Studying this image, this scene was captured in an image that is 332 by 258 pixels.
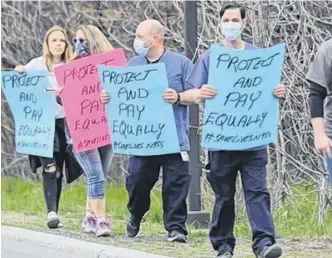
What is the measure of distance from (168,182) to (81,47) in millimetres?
1537

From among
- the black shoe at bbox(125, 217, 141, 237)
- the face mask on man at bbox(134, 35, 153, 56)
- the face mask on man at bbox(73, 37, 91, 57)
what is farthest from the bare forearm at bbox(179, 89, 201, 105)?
the face mask on man at bbox(73, 37, 91, 57)

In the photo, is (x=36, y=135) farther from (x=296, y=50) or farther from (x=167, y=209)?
(x=296, y=50)

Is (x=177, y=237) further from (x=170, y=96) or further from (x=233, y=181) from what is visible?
(x=233, y=181)

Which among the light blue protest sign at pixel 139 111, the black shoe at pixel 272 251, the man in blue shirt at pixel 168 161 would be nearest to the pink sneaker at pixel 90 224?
the man in blue shirt at pixel 168 161

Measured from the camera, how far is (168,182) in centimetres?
843

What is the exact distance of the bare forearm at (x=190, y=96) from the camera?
738 cm

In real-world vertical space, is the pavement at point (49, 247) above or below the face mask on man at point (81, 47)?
below

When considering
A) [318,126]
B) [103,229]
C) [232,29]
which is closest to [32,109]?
[103,229]

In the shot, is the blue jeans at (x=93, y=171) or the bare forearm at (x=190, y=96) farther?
the blue jeans at (x=93, y=171)

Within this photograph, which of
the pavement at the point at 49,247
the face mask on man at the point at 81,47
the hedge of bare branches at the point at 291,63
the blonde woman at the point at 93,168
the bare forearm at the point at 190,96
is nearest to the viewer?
the bare forearm at the point at 190,96

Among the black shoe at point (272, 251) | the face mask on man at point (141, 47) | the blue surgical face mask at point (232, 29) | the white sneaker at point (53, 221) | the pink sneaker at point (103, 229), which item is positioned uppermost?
the blue surgical face mask at point (232, 29)

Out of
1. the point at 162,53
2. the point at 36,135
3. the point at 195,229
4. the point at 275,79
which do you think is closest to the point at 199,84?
the point at 275,79

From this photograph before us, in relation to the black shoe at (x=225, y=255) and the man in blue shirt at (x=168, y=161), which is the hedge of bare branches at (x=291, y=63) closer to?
the man in blue shirt at (x=168, y=161)

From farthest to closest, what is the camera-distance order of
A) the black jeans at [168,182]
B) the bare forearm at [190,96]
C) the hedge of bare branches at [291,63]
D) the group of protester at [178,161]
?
the hedge of bare branches at [291,63] < the black jeans at [168,182] < the bare forearm at [190,96] < the group of protester at [178,161]
